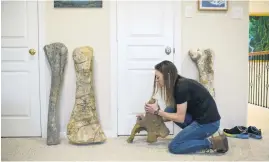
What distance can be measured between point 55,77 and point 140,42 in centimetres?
92

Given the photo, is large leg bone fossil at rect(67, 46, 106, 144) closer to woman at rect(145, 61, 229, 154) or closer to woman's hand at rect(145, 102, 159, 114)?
woman's hand at rect(145, 102, 159, 114)

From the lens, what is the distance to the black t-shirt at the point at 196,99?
8.54 ft

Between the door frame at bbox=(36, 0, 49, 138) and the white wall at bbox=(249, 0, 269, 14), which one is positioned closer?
the door frame at bbox=(36, 0, 49, 138)

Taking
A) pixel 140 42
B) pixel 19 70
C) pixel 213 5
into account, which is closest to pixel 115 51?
pixel 140 42

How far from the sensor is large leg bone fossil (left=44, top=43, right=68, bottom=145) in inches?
121

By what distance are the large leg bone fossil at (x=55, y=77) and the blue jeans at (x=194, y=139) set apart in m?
1.17

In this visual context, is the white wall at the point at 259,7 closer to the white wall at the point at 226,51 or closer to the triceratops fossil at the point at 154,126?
the white wall at the point at 226,51

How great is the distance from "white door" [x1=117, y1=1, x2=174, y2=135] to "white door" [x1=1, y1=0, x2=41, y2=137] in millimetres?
869

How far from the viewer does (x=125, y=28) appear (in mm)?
3240

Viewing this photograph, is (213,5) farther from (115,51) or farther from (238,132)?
(238,132)

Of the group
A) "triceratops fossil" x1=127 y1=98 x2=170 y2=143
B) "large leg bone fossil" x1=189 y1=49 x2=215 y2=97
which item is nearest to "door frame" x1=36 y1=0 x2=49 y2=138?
"triceratops fossil" x1=127 y1=98 x2=170 y2=143

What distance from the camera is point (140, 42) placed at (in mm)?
3262

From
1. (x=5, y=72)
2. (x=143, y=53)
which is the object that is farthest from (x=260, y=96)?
(x=5, y=72)

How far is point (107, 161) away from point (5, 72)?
1514 millimetres
